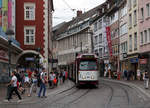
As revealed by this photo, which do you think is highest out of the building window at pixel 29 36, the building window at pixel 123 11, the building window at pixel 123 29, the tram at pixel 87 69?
the building window at pixel 123 11

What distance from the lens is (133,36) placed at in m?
53.2

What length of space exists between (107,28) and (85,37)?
19729mm

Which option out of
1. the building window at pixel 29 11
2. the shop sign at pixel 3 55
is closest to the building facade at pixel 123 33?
the building window at pixel 29 11

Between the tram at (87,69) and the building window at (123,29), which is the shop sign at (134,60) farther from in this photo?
the tram at (87,69)

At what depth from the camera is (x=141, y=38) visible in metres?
49.1

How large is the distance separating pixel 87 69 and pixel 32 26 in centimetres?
1445

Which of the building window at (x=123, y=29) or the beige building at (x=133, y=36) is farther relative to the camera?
the building window at (x=123, y=29)

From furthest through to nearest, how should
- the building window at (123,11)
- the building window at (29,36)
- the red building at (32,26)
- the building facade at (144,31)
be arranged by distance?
the building window at (123,11), the building facade at (144,31), the building window at (29,36), the red building at (32,26)

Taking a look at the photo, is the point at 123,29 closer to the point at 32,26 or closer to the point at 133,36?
the point at 133,36

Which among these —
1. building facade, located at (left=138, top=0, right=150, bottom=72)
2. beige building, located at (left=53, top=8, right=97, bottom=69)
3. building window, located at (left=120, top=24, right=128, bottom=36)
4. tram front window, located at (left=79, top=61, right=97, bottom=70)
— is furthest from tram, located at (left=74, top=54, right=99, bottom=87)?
beige building, located at (left=53, top=8, right=97, bottom=69)

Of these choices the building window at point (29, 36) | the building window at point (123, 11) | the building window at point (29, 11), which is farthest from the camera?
the building window at point (123, 11)

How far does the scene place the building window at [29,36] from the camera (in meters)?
43.4

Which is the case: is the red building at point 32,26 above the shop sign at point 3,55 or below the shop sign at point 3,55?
above

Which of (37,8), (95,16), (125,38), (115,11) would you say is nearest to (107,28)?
(115,11)
